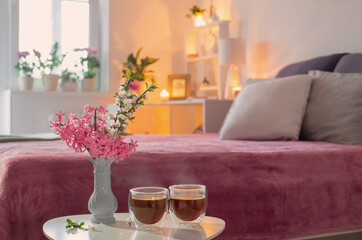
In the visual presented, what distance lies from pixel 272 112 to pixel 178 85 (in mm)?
2097

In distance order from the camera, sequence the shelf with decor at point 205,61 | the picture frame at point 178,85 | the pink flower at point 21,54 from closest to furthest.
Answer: the pink flower at point 21,54 < the shelf with decor at point 205,61 < the picture frame at point 178,85

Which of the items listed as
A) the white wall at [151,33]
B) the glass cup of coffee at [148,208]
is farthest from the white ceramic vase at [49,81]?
the glass cup of coffee at [148,208]

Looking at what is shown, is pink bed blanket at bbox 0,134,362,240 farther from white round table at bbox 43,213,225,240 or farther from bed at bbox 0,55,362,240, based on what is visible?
white round table at bbox 43,213,225,240

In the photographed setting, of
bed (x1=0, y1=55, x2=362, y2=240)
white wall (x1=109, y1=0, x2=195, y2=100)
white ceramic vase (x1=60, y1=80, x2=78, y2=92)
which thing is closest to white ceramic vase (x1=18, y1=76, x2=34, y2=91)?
white ceramic vase (x1=60, y1=80, x2=78, y2=92)

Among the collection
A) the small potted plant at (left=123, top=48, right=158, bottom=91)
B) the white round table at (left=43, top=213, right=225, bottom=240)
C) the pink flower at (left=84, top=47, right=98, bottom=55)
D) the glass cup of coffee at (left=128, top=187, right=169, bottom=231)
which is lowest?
the white round table at (left=43, top=213, right=225, bottom=240)

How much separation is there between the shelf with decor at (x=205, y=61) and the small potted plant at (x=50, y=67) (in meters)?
1.20

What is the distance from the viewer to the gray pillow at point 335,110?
2121 mm

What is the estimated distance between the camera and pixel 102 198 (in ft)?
3.61

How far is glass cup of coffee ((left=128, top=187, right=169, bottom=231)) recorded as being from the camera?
1015mm

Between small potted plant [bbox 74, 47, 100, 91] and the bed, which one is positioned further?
small potted plant [bbox 74, 47, 100, 91]

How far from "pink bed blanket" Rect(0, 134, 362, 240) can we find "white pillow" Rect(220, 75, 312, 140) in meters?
Answer: 0.51

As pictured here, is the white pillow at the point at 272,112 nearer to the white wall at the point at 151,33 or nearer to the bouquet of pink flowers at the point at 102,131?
the bouquet of pink flowers at the point at 102,131

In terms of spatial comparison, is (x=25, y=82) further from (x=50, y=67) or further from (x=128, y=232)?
(x=128, y=232)

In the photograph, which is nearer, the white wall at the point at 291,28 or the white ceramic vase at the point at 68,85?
the white wall at the point at 291,28
